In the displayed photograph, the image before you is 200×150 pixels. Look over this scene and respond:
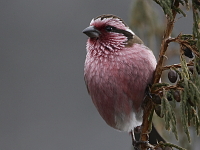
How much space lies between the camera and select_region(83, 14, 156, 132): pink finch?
3.23 m

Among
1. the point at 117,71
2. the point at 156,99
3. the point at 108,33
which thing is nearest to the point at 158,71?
the point at 156,99

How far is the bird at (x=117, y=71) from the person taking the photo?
10.6 ft

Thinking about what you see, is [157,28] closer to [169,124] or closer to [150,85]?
[150,85]

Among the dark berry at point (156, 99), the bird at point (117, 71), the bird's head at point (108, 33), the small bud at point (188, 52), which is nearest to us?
the small bud at point (188, 52)

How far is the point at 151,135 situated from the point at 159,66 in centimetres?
118

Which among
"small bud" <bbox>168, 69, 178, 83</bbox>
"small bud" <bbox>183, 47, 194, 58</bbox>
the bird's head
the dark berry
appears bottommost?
the dark berry

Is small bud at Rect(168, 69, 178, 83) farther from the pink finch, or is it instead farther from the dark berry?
the pink finch

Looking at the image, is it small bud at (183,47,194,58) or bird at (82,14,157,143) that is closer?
small bud at (183,47,194,58)

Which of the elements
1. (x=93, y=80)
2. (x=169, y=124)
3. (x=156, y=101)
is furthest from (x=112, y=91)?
(x=169, y=124)

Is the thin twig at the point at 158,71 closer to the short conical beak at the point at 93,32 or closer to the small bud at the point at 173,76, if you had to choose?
the small bud at the point at 173,76

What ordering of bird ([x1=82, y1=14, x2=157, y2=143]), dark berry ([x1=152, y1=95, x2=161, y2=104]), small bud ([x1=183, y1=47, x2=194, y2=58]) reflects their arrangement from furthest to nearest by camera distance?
bird ([x1=82, y1=14, x2=157, y2=143]) < dark berry ([x1=152, y1=95, x2=161, y2=104]) < small bud ([x1=183, y1=47, x2=194, y2=58])

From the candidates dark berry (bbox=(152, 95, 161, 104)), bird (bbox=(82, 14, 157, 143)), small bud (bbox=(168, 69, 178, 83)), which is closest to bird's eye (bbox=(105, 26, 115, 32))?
bird (bbox=(82, 14, 157, 143))

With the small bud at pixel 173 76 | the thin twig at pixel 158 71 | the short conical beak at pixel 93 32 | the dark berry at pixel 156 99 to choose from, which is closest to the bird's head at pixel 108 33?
the short conical beak at pixel 93 32

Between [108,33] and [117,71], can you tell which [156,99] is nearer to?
[117,71]
